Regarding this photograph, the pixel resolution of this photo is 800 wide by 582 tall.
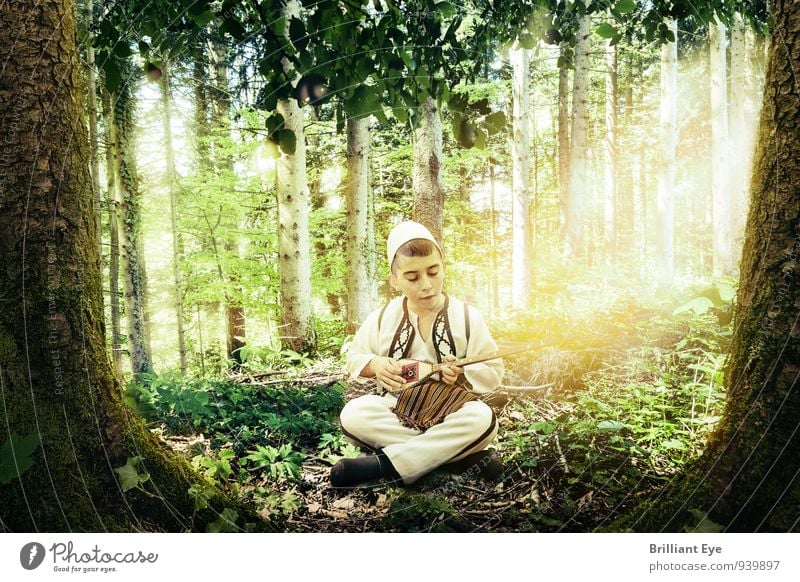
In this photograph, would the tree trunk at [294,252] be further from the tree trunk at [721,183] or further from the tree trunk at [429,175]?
the tree trunk at [721,183]

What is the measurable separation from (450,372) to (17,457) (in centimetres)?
160

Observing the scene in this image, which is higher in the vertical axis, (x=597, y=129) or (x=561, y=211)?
(x=597, y=129)

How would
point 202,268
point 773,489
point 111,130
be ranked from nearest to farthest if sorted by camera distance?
point 773,489, point 202,268, point 111,130

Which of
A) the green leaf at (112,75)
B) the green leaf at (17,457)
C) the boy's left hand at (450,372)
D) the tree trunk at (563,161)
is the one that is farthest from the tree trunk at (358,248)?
the green leaf at (17,457)

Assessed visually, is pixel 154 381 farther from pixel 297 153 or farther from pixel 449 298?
pixel 449 298

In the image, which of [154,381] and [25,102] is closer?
[25,102]

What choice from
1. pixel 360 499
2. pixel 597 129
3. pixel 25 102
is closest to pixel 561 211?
pixel 597 129

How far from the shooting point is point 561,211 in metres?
1.61

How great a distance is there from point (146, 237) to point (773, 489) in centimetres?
248

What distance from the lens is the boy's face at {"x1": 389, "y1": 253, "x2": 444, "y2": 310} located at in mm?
1511

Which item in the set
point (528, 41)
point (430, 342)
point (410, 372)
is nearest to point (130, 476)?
point (410, 372)

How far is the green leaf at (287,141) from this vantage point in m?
1.57

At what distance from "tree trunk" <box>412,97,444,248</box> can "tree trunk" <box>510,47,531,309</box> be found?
297 millimetres

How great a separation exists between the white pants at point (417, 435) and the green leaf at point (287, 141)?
3.25 ft
